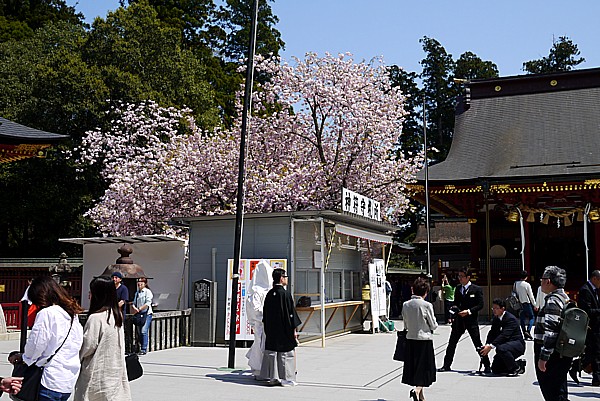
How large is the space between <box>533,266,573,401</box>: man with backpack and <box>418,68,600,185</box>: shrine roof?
15.4 metres

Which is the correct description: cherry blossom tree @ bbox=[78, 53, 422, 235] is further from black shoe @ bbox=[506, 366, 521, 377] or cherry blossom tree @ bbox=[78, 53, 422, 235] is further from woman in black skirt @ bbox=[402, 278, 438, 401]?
woman in black skirt @ bbox=[402, 278, 438, 401]

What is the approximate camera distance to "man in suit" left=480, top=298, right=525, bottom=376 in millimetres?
10938

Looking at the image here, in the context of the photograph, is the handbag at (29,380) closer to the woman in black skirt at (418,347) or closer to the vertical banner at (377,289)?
the woman in black skirt at (418,347)

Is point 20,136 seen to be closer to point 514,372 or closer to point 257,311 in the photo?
point 257,311

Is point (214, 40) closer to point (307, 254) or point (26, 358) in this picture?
point (307, 254)

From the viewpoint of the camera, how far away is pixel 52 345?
510cm

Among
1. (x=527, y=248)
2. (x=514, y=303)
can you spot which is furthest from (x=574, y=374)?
(x=527, y=248)

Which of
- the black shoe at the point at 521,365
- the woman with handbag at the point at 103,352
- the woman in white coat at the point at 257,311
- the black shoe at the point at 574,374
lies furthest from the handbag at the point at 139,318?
the woman with handbag at the point at 103,352

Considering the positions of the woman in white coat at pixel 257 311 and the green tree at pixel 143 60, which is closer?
the woman in white coat at pixel 257 311

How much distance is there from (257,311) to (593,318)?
16.4ft

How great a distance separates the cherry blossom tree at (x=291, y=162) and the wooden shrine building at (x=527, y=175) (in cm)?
237

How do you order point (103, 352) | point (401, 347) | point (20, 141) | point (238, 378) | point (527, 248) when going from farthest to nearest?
point (527, 248) < point (20, 141) < point (238, 378) < point (401, 347) < point (103, 352)

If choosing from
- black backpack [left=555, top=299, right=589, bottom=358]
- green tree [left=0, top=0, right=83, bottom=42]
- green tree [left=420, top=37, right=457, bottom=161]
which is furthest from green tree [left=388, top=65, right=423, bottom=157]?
black backpack [left=555, top=299, right=589, bottom=358]

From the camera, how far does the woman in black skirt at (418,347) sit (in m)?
8.64
